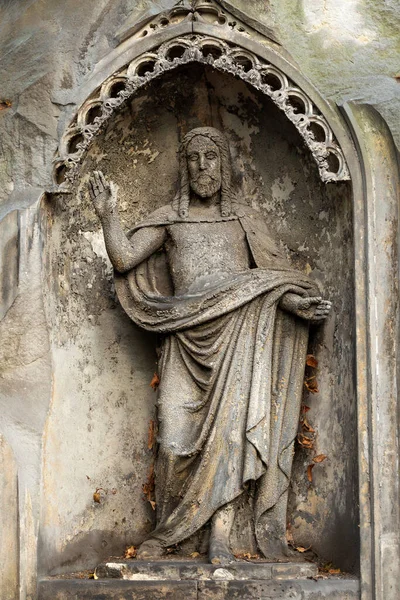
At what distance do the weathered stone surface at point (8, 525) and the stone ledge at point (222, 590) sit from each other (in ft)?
1.45

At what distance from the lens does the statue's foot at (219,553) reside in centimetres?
963

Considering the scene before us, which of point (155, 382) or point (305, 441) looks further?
point (155, 382)

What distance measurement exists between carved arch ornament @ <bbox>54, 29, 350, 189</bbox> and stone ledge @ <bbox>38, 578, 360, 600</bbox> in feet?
8.45

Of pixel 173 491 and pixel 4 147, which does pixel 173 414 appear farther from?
pixel 4 147

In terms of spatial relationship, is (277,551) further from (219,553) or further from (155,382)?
(155,382)

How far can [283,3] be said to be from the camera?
34.2ft

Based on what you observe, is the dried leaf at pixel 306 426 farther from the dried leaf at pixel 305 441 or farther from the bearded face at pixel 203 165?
the bearded face at pixel 203 165

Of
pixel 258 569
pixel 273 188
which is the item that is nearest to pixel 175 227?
pixel 273 188

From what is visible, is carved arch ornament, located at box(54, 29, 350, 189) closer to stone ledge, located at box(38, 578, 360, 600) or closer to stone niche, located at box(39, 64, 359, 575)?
stone niche, located at box(39, 64, 359, 575)

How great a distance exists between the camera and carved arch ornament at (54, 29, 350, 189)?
10.2 m

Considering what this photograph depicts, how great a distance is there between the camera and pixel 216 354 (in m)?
10.1

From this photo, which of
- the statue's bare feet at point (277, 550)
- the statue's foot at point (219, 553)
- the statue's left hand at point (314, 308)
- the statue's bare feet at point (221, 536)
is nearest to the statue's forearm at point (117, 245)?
the statue's left hand at point (314, 308)

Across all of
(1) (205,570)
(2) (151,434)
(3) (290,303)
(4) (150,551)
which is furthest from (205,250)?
(1) (205,570)

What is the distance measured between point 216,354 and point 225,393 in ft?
0.86
